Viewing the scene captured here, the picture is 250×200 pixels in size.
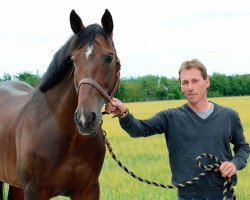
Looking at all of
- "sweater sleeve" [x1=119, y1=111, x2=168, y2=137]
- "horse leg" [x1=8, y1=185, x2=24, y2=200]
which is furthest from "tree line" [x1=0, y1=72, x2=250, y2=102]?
"sweater sleeve" [x1=119, y1=111, x2=168, y2=137]

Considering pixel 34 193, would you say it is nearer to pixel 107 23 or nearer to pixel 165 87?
pixel 107 23

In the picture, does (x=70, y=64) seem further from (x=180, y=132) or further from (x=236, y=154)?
(x=236, y=154)

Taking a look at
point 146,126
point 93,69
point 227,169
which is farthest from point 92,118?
point 227,169

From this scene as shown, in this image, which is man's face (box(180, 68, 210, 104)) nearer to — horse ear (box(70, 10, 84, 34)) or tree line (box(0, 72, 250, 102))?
horse ear (box(70, 10, 84, 34))

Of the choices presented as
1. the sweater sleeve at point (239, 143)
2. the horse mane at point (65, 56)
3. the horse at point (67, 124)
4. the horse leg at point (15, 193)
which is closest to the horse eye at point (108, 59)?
the horse at point (67, 124)

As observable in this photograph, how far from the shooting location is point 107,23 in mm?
3566

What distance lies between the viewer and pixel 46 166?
12.6 ft

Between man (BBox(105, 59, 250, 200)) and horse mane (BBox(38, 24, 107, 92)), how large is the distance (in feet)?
1.59

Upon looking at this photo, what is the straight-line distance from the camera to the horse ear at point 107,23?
3.55m

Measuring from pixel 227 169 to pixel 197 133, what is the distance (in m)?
0.34

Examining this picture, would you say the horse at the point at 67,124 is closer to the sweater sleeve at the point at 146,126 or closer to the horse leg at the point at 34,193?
the horse leg at the point at 34,193

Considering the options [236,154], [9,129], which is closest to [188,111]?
[236,154]

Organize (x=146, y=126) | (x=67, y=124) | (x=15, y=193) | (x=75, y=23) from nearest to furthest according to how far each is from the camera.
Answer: (x=75, y=23) < (x=146, y=126) < (x=67, y=124) < (x=15, y=193)

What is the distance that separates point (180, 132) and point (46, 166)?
1105mm
